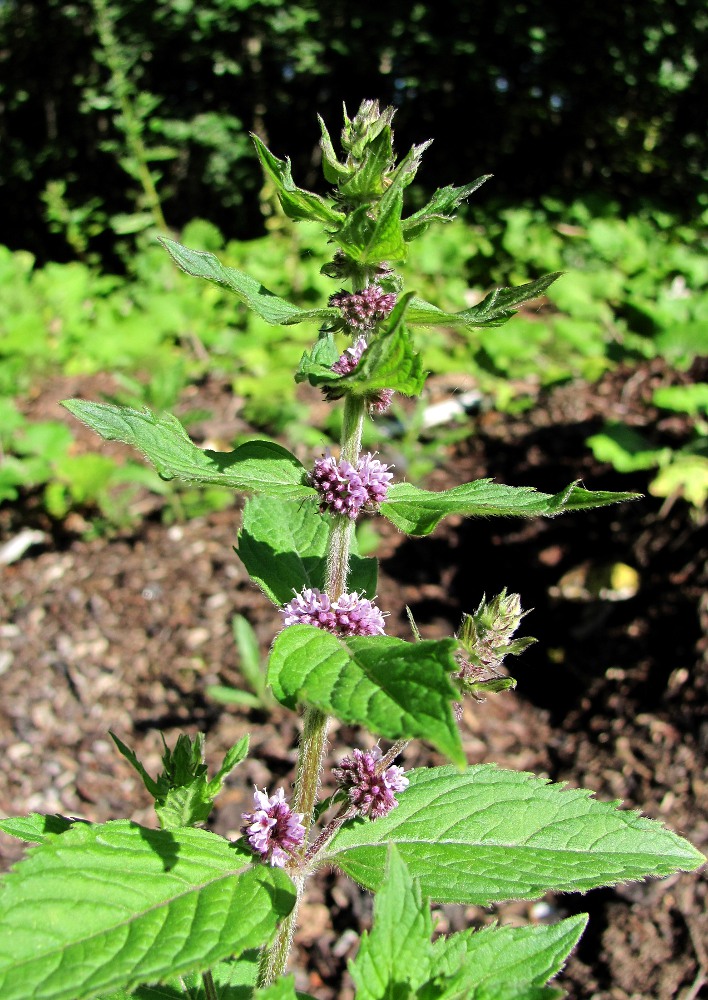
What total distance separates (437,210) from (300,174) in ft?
34.0

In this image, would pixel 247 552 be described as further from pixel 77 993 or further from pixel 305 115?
pixel 305 115

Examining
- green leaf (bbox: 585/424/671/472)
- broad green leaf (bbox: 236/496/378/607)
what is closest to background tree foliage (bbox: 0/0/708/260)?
green leaf (bbox: 585/424/671/472)

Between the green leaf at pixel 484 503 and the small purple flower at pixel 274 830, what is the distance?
570mm

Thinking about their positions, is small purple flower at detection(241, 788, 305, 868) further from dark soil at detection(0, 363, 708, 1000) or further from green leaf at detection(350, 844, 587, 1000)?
dark soil at detection(0, 363, 708, 1000)

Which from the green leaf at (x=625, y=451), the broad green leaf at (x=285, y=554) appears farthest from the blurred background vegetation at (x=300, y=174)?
the broad green leaf at (x=285, y=554)

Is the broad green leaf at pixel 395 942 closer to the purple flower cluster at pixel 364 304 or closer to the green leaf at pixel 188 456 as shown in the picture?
the green leaf at pixel 188 456

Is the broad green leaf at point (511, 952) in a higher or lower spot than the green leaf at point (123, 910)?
lower

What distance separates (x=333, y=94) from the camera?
10.5 m

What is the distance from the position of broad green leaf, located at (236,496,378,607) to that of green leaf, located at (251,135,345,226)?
58 centimetres

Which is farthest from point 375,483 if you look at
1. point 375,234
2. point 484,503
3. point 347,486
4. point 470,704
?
point 470,704

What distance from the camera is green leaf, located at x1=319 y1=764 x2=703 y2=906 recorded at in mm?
1356

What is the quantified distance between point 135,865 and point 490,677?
27.0 inches

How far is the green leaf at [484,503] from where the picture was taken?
4.00 feet

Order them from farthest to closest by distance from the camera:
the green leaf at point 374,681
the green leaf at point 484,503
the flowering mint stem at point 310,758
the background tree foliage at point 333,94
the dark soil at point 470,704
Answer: the background tree foliage at point 333,94 → the dark soil at point 470,704 → the flowering mint stem at point 310,758 → the green leaf at point 484,503 → the green leaf at point 374,681
